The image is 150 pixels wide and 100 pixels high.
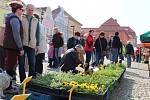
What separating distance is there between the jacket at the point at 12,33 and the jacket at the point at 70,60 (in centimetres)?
217

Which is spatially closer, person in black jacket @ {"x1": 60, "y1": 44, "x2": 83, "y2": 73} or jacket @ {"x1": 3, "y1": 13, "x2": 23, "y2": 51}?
jacket @ {"x1": 3, "y1": 13, "x2": 23, "y2": 51}

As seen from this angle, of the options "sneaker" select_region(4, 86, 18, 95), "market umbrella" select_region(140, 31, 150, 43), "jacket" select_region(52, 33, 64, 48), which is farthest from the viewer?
"market umbrella" select_region(140, 31, 150, 43)

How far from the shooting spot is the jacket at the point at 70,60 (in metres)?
9.11

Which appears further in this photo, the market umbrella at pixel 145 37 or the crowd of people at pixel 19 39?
the market umbrella at pixel 145 37

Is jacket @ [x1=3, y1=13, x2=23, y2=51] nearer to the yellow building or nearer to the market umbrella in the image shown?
the market umbrella

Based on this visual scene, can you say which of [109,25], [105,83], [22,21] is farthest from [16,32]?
[109,25]

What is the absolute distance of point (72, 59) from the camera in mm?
9141

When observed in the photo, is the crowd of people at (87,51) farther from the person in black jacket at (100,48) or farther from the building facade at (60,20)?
the building facade at (60,20)

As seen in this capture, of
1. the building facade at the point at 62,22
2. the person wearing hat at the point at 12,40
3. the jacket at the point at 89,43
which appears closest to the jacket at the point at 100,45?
the jacket at the point at 89,43

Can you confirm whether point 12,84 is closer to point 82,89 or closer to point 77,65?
point 82,89

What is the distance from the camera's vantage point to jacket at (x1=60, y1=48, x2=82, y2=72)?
9.11 m

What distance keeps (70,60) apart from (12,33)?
240cm

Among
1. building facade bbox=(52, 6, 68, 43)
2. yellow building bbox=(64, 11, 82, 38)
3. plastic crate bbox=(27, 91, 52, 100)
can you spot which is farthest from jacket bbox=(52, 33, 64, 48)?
yellow building bbox=(64, 11, 82, 38)

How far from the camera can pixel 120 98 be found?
8.77m
